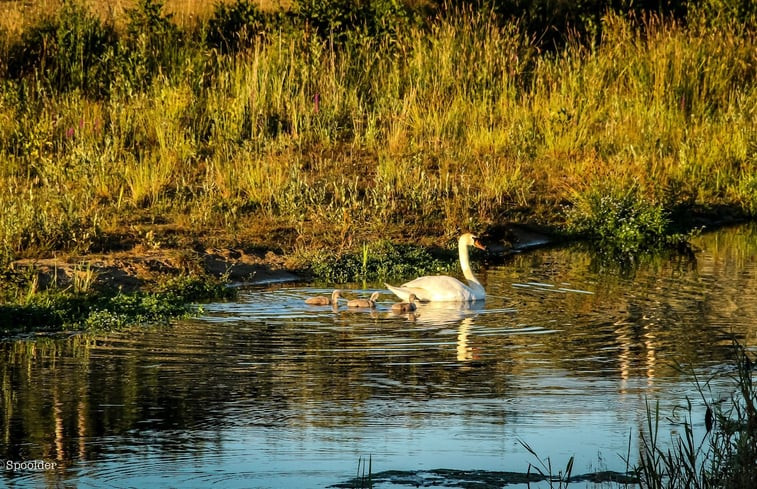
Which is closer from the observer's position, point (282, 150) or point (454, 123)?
point (282, 150)

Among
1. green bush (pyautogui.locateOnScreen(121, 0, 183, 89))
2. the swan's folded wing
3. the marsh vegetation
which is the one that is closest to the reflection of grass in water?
the swan's folded wing

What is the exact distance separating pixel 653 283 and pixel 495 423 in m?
6.18

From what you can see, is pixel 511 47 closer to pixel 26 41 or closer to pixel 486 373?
pixel 26 41

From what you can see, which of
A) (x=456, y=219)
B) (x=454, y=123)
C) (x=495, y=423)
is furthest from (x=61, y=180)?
(x=495, y=423)

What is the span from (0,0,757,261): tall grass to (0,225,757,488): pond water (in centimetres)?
332

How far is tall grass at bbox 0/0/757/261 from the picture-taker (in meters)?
16.4

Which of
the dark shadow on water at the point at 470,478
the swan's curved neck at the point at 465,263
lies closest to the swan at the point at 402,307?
the swan's curved neck at the point at 465,263

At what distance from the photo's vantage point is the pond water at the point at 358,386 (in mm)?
7465

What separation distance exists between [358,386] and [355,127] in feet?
34.5

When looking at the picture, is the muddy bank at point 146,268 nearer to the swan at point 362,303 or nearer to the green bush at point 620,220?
the swan at point 362,303

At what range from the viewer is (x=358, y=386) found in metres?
9.23

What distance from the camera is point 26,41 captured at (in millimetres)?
21734

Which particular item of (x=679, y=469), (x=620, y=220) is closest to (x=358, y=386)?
(x=679, y=469)

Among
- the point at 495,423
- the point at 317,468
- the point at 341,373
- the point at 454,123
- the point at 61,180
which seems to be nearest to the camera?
the point at 317,468
